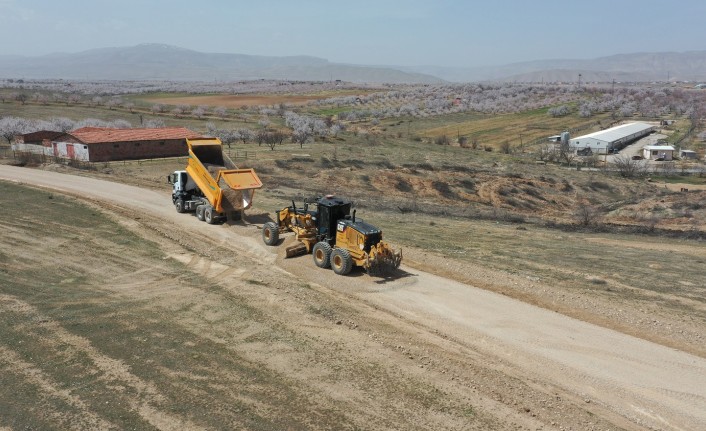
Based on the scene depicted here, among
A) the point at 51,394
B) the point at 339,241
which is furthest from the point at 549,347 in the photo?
the point at 51,394

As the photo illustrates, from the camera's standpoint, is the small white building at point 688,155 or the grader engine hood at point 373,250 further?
the small white building at point 688,155

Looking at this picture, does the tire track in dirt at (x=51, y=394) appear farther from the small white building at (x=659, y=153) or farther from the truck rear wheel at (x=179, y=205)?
the small white building at (x=659, y=153)

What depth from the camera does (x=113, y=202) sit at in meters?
27.3

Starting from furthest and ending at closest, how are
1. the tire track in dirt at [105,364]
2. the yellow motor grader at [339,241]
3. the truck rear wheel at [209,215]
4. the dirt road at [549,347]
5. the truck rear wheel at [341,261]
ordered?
the truck rear wheel at [209,215] → the truck rear wheel at [341,261] → the yellow motor grader at [339,241] → the dirt road at [549,347] → the tire track in dirt at [105,364]

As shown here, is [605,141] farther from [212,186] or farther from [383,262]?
[383,262]

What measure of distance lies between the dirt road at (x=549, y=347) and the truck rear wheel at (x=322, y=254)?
0.28 m

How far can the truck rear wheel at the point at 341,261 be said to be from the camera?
17337 millimetres

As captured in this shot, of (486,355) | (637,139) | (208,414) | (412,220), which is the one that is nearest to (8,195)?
(412,220)

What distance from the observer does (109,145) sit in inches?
1687

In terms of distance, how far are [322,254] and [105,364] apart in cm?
827

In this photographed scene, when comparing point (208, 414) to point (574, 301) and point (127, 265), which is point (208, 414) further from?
point (574, 301)

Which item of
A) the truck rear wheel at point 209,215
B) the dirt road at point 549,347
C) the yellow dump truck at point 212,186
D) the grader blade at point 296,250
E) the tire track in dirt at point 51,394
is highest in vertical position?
the yellow dump truck at point 212,186

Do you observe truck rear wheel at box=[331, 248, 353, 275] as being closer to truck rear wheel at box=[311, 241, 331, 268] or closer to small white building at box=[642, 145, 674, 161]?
truck rear wheel at box=[311, 241, 331, 268]

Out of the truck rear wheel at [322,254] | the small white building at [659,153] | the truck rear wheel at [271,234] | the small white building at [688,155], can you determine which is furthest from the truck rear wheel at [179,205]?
the small white building at [688,155]
